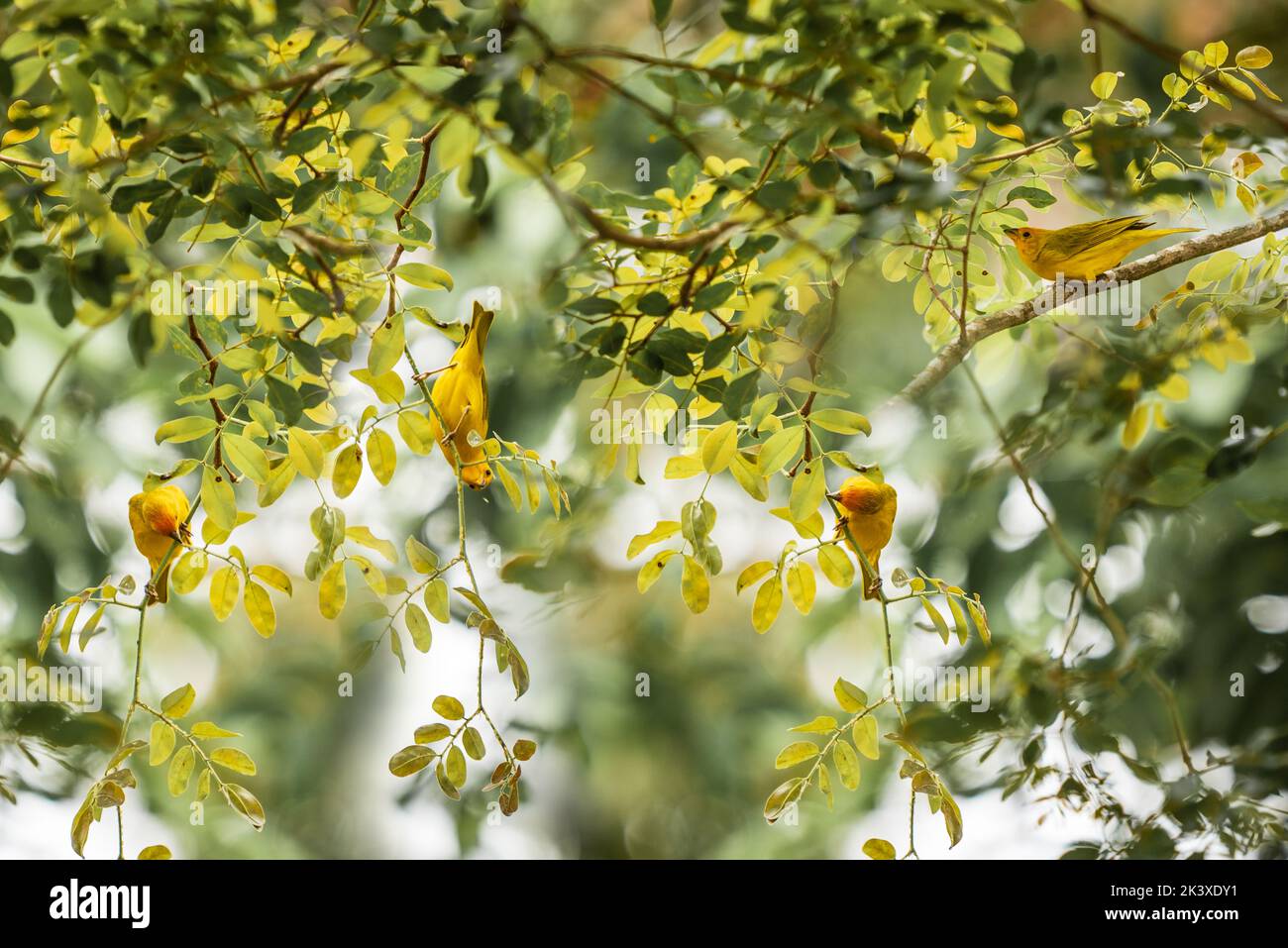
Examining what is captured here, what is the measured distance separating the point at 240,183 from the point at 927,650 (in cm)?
67

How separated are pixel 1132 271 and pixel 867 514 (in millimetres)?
274

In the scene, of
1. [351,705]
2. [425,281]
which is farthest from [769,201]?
[351,705]

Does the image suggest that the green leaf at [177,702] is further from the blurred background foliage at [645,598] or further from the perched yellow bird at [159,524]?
the blurred background foliage at [645,598]

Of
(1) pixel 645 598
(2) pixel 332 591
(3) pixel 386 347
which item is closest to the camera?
(3) pixel 386 347

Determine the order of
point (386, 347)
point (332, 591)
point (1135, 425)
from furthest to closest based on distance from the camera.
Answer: point (1135, 425)
point (332, 591)
point (386, 347)

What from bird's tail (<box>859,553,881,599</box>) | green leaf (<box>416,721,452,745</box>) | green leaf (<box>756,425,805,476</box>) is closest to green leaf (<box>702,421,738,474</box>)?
green leaf (<box>756,425,805,476</box>)

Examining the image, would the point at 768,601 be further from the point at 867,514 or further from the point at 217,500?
the point at 217,500

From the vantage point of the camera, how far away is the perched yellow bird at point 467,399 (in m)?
0.72

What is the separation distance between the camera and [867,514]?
72 centimetres

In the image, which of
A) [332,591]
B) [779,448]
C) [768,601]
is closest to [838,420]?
[779,448]

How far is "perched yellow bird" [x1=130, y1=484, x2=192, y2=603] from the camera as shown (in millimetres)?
717

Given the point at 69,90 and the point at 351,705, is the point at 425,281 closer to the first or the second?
the point at 69,90

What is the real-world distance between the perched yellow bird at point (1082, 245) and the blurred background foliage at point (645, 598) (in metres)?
0.16
